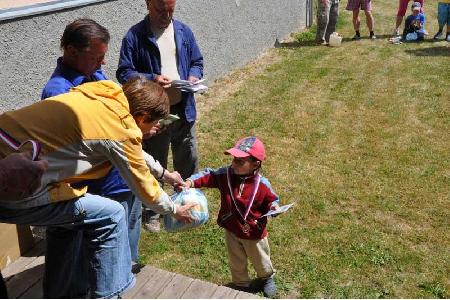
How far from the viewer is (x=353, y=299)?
3586 mm

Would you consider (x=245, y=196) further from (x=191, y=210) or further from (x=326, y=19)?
(x=326, y=19)

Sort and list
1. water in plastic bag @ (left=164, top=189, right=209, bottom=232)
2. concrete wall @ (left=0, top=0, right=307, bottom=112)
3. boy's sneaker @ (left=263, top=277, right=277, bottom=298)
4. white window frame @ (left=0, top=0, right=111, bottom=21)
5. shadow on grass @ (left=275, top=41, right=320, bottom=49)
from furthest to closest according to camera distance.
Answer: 1. shadow on grass @ (left=275, top=41, right=320, bottom=49)
2. concrete wall @ (left=0, top=0, right=307, bottom=112)
3. white window frame @ (left=0, top=0, right=111, bottom=21)
4. boy's sneaker @ (left=263, top=277, right=277, bottom=298)
5. water in plastic bag @ (left=164, top=189, right=209, bottom=232)

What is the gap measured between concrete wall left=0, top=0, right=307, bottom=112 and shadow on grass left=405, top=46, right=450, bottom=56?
9.92 feet

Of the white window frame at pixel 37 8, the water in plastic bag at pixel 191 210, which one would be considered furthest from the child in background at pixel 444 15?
the water in plastic bag at pixel 191 210

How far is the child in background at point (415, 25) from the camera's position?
11258 millimetres

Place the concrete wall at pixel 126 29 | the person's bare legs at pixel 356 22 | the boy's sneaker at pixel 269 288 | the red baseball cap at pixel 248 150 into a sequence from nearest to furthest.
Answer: the red baseball cap at pixel 248 150 → the boy's sneaker at pixel 269 288 → the concrete wall at pixel 126 29 → the person's bare legs at pixel 356 22

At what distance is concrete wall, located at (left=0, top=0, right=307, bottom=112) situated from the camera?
Result: 4723 mm

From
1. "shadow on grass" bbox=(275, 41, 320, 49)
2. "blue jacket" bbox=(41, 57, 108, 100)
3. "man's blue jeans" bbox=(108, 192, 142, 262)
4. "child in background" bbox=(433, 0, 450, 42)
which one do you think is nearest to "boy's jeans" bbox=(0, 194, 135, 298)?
"man's blue jeans" bbox=(108, 192, 142, 262)

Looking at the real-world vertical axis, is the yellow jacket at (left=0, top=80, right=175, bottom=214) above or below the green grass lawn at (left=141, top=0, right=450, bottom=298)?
above

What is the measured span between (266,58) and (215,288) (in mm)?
7720

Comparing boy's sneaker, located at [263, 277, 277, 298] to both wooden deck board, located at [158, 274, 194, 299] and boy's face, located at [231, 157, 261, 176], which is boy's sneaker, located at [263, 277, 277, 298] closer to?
wooden deck board, located at [158, 274, 194, 299]

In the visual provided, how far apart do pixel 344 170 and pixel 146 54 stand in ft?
9.08

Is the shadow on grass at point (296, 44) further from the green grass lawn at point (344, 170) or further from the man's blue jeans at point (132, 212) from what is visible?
the man's blue jeans at point (132, 212)

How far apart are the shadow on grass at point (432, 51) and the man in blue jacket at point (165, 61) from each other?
7.39 metres
